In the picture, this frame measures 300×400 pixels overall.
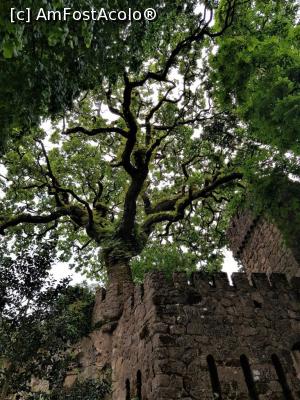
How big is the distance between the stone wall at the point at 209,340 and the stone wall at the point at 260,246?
1505 mm

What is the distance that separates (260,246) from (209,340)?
5.93 metres

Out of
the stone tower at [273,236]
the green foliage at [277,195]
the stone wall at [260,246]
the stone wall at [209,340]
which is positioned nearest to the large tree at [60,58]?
the stone wall at [209,340]

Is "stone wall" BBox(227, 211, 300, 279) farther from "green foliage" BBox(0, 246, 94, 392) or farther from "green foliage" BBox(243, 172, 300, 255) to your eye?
"green foliage" BBox(0, 246, 94, 392)

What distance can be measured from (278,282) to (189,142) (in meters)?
8.28

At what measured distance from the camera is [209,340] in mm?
6449

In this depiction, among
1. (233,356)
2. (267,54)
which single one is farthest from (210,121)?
(233,356)

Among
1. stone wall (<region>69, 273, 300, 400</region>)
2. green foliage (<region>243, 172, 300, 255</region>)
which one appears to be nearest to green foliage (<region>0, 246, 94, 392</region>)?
stone wall (<region>69, 273, 300, 400</region>)

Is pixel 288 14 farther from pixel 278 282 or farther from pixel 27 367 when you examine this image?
pixel 27 367

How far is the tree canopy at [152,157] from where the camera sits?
938 cm

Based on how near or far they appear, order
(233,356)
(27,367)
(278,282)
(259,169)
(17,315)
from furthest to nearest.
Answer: (259,169) < (278,282) < (17,315) < (27,367) < (233,356)

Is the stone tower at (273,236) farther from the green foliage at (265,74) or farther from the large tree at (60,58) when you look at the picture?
the large tree at (60,58)

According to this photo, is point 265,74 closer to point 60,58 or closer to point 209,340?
point 60,58

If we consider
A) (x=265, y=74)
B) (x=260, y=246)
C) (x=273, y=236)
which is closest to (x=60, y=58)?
(x=265, y=74)

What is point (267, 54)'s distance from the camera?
7.43 m
